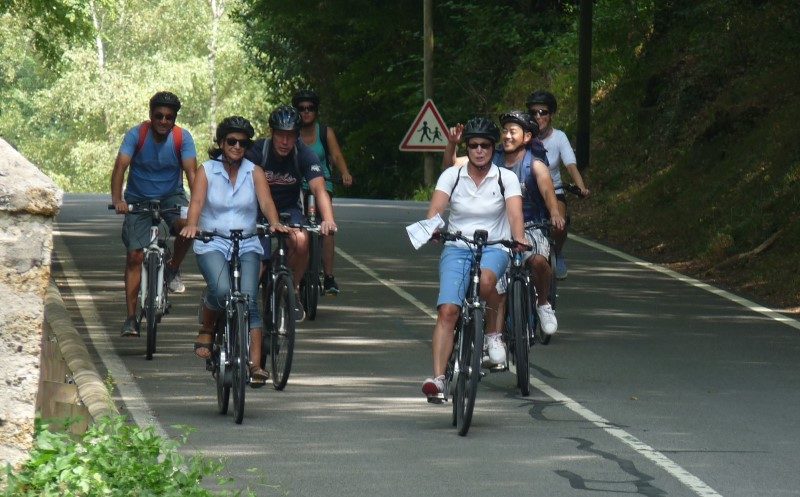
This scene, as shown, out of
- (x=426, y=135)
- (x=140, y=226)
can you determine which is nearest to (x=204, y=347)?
(x=140, y=226)

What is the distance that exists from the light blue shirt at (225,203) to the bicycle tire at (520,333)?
1.70 metres

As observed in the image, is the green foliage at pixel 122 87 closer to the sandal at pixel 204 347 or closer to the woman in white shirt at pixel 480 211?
the sandal at pixel 204 347

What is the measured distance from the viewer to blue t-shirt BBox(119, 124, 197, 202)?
44.8 feet

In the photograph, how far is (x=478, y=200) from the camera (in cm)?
1076

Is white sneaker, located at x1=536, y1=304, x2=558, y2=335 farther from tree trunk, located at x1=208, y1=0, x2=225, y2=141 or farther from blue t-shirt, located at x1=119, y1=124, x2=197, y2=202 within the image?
tree trunk, located at x1=208, y1=0, x2=225, y2=141

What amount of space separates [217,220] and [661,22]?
22.2 m

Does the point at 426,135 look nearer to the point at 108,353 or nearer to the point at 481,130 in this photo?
the point at 108,353

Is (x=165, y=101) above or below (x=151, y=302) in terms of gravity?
above

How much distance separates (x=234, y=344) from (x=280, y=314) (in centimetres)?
114

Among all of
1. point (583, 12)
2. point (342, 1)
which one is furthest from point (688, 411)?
point (342, 1)

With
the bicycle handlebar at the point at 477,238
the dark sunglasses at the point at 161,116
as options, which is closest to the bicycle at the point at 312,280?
the dark sunglasses at the point at 161,116

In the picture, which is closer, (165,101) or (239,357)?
(239,357)

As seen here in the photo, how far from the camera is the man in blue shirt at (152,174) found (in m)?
13.6

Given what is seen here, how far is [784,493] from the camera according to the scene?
845cm
